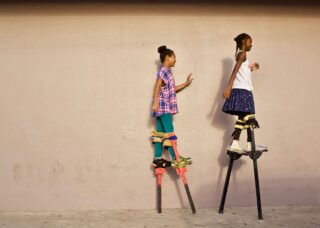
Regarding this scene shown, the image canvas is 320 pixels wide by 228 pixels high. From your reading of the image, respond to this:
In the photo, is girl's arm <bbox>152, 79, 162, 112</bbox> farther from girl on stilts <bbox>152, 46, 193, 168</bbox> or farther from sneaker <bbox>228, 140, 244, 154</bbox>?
sneaker <bbox>228, 140, 244, 154</bbox>

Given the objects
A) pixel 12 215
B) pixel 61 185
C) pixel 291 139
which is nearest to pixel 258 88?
pixel 291 139

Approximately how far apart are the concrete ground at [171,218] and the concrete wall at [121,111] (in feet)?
0.47

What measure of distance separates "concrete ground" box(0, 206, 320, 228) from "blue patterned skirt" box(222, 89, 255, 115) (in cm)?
103

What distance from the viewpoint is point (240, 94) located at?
4273mm

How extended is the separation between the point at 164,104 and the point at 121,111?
53 cm

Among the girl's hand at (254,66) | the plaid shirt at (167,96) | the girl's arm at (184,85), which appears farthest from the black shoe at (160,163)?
the girl's hand at (254,66)

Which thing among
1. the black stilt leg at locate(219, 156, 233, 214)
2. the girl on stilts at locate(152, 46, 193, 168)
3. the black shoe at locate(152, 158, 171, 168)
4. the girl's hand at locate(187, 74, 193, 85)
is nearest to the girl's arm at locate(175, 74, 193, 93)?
the girl's hand at locate(187, 74, 193, 85)

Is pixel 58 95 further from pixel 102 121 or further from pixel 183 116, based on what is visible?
pixel 183 116

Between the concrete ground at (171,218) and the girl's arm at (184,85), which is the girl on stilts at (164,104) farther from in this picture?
the concrete ground at (171,218)

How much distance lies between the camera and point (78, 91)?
470cm

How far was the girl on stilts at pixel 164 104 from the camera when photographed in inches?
173

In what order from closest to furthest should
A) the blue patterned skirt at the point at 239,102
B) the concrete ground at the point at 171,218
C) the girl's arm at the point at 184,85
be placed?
the concrete ground at the point at 171,218 < the blue patterned skirt at the point at 239,102 < the girl's arm at the point at 184,85

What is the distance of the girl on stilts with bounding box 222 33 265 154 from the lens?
4242mm

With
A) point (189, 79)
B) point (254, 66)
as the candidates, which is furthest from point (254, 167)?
point (189, 79)
